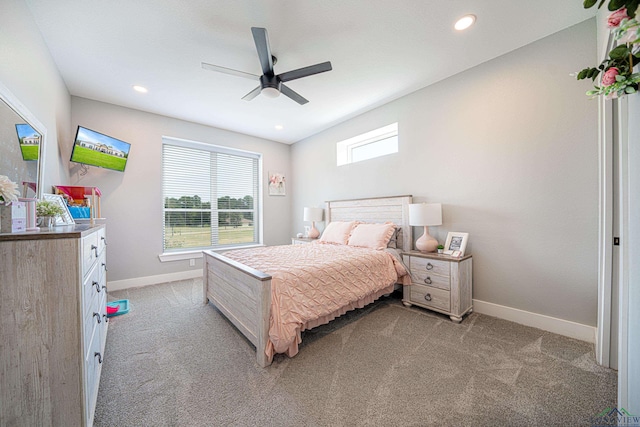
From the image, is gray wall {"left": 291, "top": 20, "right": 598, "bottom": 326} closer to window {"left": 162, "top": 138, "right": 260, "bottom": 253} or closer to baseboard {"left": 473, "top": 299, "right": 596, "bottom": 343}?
baseboard {"left": 473, "top": 299, "right": 596, "bottom": 343}

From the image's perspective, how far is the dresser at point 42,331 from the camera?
926 mm

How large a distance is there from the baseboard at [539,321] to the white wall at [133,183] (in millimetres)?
4417

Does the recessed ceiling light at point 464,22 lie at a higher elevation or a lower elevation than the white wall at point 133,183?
higher

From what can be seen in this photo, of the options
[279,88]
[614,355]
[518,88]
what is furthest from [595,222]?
[279,88]

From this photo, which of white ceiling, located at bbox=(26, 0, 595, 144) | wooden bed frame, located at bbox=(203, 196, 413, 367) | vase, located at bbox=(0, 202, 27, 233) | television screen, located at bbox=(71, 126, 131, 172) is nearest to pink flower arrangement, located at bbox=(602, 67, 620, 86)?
white ceiling, located at bbox=(26, 0, 595, 144)

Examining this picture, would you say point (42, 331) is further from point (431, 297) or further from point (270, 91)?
point (431, 297)

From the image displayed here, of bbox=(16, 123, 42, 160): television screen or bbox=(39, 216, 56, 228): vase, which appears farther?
bbox=(16, 123, 42, 160): television screen

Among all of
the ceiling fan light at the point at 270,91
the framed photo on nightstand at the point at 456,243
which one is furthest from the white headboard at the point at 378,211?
the ceiling fan light at the point at 270,91

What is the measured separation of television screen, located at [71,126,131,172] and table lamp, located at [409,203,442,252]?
162 inches

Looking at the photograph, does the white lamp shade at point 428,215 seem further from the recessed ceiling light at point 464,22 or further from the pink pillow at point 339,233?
the recessed ceiling light at point 464,22

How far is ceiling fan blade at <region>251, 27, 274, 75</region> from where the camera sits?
1.68 meters

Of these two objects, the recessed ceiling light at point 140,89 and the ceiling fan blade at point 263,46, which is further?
the recessed ceiling light at point 140,89

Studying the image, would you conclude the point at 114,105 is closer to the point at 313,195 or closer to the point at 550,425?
the point at 313,195

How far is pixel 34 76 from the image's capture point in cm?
194
